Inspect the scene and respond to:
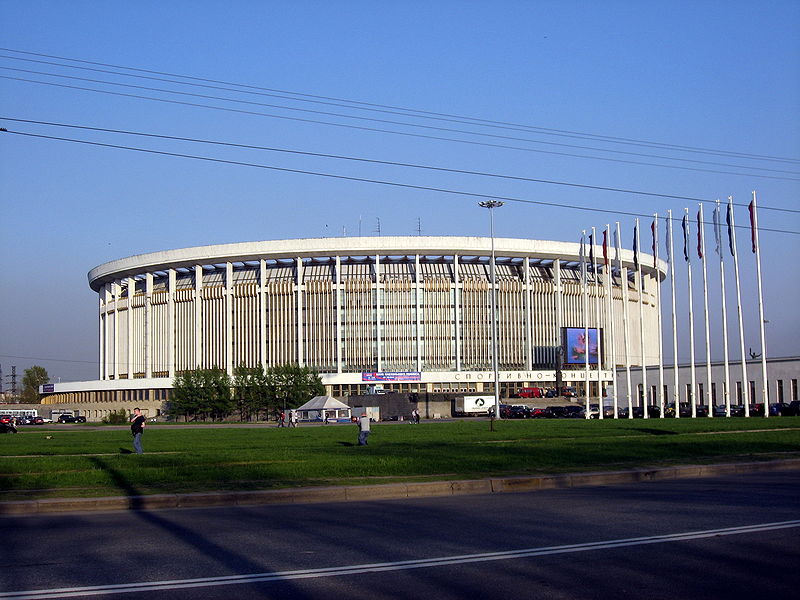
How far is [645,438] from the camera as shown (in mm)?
35969

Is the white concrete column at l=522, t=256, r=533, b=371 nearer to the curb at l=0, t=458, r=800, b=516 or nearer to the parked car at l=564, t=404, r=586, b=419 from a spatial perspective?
the parked car at l=564, t=404, r=586, b=419

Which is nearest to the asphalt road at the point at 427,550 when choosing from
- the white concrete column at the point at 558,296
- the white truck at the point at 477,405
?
the white truck at the point at 477,405

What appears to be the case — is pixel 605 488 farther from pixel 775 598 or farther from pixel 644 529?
pixel 775 598

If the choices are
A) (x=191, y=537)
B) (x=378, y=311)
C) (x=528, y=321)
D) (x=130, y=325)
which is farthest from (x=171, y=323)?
(x=191, y=537)

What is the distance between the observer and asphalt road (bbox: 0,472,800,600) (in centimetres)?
939

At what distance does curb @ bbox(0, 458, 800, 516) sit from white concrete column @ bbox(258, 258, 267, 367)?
109m

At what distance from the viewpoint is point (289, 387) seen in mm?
108188

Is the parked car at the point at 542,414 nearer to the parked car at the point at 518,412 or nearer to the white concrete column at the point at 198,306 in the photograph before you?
the parked car at the point at 518,412

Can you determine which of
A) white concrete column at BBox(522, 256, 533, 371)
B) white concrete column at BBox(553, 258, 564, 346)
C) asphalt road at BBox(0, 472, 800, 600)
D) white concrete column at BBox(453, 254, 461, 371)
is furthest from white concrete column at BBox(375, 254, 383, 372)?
asphalt road at BBox(0, 472, 800, 600)

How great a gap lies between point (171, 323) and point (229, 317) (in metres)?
9.49

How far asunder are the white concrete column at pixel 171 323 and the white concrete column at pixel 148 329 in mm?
3257

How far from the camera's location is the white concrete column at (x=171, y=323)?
134000 mm

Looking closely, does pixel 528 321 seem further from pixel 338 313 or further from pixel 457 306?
pixel 338 313

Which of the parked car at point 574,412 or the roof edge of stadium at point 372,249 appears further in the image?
the roof edge of stadium at point 372,249
